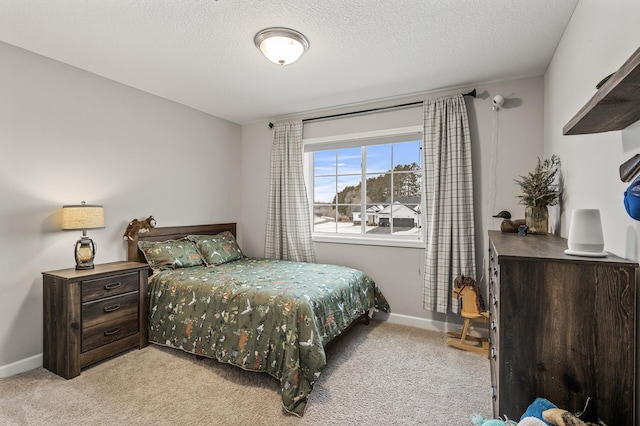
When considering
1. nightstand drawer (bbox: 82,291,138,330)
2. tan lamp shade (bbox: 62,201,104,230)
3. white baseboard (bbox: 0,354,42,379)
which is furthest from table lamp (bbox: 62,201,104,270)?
white baseboard (bbox: 0,354,42,379)

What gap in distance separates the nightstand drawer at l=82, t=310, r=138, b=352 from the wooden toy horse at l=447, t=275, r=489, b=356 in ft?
9.59

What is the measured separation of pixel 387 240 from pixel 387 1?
240 cm

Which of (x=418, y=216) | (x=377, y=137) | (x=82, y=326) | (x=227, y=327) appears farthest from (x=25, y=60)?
(x=418, y=216)

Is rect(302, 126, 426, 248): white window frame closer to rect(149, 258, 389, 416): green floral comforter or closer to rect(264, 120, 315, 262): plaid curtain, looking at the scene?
rect(264, 120, 315, 262): plaid curtain

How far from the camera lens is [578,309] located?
1.12 metres

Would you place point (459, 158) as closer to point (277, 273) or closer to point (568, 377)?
point (277, 273)

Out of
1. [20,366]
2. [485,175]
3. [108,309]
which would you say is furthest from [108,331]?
[485,175]

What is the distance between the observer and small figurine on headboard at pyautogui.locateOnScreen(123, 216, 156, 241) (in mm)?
3195

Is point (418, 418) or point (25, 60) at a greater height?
point (25, 60)

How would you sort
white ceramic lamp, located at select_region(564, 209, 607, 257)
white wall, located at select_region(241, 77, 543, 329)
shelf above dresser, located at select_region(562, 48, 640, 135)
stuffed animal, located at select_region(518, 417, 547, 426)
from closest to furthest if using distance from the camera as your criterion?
shelf above dresser, located at select_region(562, 48, 640, 135), stuffed animal, located at select_region(518, 417, 547, 426), white ceramic lamp, located at select_region(564, 209, 607, 257), white wall, located at select_region(241, 77, 543, 329)

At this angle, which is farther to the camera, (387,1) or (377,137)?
(377,137)

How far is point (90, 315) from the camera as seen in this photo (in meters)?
2.53

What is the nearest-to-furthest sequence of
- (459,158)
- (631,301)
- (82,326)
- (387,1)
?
(631,301) → (387,1) → (82,326) → (459,158)

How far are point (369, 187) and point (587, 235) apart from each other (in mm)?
2716
